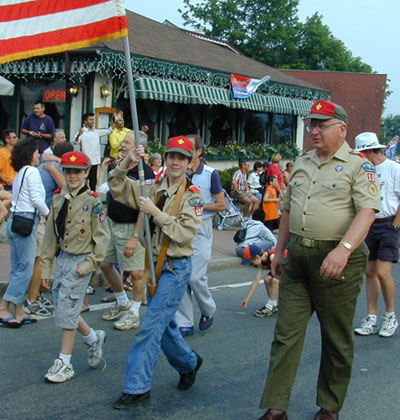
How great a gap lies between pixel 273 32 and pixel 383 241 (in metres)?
51.0

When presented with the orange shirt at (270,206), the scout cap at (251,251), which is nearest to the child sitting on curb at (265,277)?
the scout cap at (251,251)

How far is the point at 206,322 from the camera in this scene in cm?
671

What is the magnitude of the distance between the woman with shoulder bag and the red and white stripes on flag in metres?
1.71

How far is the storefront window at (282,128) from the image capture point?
79.2ft

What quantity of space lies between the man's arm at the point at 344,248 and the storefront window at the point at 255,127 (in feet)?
59.6

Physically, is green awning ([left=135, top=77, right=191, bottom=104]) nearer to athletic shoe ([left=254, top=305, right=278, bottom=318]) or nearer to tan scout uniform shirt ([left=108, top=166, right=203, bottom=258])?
athletic shoe ([left=254, top=305, right=278, bottom=318])

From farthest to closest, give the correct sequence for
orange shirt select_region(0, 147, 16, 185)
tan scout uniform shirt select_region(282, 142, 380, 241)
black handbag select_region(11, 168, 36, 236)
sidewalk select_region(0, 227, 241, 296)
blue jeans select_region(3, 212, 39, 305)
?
orange shirt select_region(0, 147, 16, 185)
sidewalk select_region(0, 227, 241, 296)
blue jeans select_region(3, 212, 39, 305)
black handbag select_region(11, 168, 36, 236)
tan scout uniform shirt select_region(282, 142, 380, 241)

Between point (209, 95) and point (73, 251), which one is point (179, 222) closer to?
point (73, 251)

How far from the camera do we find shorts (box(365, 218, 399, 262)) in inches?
262

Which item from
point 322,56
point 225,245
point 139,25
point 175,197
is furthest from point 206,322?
point 322,56

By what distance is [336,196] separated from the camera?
422 cm

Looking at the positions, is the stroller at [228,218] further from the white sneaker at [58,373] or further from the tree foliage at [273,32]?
the tree foliage at [273,32]

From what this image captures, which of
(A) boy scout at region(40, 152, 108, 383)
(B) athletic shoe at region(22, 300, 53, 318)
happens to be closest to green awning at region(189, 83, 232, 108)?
(B) athletic shoe at region(22, 300, 53, 318)

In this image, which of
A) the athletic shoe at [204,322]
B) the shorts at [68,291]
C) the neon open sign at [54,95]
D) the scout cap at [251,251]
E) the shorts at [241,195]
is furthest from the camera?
the shorts at [241,195]
